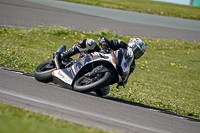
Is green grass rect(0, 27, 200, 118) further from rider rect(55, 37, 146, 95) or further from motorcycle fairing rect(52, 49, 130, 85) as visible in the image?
motorcycle fairing rect(52, 49, 130, 85)

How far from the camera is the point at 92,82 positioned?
6148mm

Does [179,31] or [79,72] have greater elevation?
[79,72]

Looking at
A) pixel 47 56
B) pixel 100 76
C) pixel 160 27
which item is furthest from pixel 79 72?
pixel 160 27

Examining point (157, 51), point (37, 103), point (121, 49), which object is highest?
point (121, 49)

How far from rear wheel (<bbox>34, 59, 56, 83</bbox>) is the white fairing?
0.25 m

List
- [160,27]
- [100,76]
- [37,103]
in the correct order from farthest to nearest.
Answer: [160,27] → [100,76] → [37,103]

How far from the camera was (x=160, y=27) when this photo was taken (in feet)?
65.6

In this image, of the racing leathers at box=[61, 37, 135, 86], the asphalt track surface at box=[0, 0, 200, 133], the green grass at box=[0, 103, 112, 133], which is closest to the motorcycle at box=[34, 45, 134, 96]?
the racing leathers at box=[61, 37, 135, 86]

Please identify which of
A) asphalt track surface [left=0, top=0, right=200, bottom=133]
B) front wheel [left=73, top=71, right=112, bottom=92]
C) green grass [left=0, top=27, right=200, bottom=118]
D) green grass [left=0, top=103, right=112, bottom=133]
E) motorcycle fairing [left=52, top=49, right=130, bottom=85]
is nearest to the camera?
green grass [left=0, top=103, right=112, bottom=133]

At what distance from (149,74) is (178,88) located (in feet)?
4.95

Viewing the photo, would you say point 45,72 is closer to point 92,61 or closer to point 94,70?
point 92,61

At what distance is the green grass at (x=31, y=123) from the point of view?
3.17 metres

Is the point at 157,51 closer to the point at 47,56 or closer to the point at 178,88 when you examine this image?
the point at 178,88

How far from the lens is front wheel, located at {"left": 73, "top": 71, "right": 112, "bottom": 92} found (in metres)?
5.88
